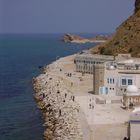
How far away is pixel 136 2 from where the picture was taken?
142125mm

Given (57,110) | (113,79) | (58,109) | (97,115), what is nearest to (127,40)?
(113,79)

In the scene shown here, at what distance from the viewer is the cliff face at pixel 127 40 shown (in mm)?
119450

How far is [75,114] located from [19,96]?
28.8m

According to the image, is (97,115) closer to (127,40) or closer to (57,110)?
(57,110)

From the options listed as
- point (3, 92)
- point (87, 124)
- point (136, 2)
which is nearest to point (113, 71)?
point (87, 124)

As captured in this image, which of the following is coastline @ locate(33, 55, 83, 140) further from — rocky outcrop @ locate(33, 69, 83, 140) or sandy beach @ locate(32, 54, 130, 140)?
sandy beach @ locate(32, 54, 130, 140)

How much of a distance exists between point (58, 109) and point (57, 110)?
0.24m

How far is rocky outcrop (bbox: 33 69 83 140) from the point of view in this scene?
5097 cm

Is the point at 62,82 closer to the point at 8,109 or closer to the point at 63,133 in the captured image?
the point at 8,109

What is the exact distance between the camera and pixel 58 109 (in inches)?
2472

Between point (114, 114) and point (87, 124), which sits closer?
point (87, 124)

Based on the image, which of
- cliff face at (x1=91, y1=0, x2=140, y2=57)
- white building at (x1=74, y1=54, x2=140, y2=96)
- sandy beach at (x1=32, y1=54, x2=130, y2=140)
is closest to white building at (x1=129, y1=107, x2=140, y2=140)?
sandy beach at (x1=32, y1=54, x2=130, y2=140)

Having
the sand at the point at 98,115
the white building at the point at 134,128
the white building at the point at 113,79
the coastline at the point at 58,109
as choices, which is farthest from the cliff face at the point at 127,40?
the white building at the point at 134,128

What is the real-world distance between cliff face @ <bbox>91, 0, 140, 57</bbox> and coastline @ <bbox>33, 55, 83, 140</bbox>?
3332 centimetres
